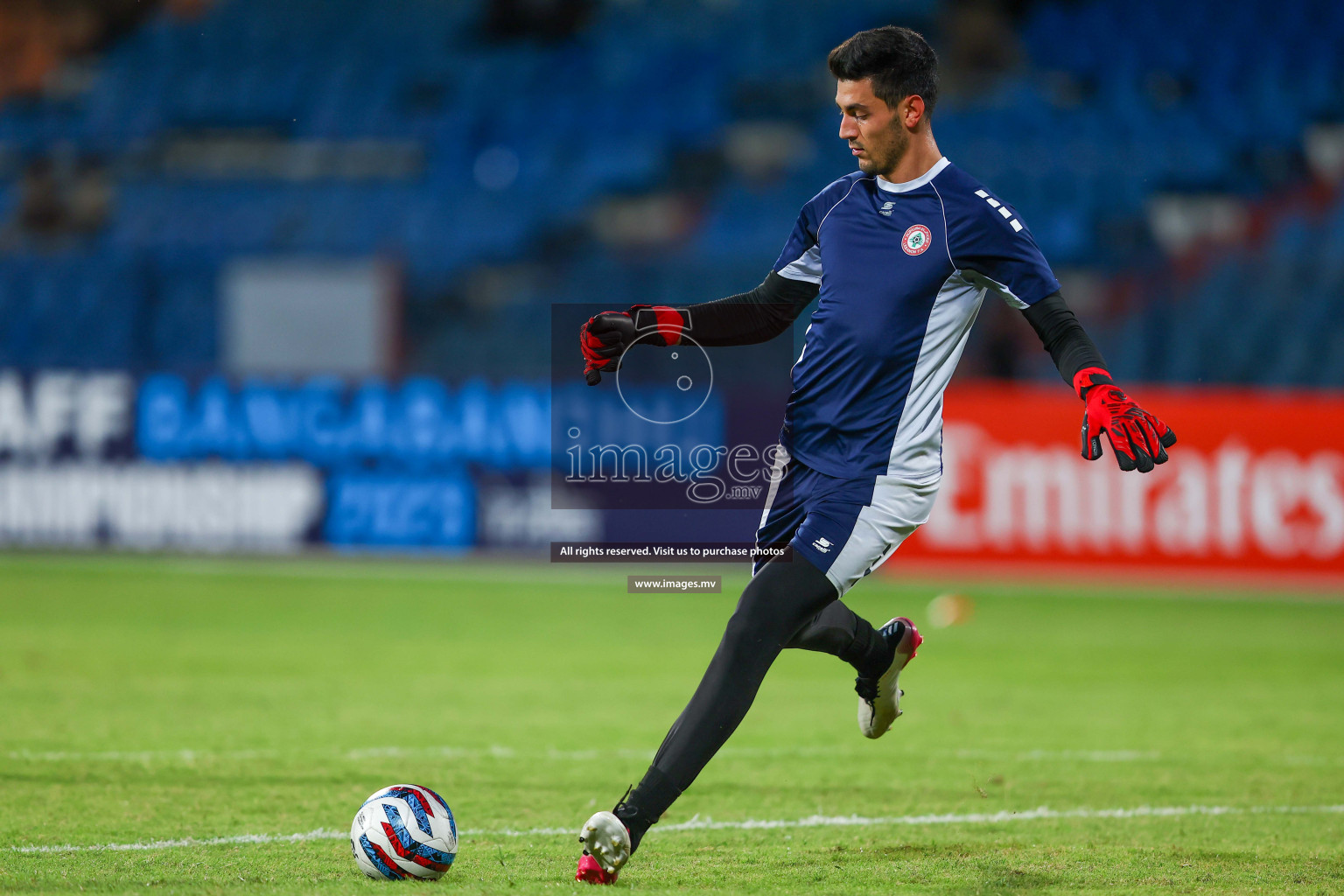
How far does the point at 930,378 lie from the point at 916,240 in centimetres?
42

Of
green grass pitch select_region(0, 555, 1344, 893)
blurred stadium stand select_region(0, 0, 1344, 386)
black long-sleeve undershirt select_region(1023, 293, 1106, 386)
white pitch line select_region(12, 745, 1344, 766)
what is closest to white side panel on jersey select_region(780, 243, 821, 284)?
black long-sleeve undershirt select_region(1023, 293, 1106, 386)

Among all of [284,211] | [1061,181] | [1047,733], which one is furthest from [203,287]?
[1047,733]

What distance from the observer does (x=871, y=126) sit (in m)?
4.71

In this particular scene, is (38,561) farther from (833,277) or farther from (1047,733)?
(833,277)

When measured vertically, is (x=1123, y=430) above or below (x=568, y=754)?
above

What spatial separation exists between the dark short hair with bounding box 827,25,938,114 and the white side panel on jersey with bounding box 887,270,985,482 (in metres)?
0.56

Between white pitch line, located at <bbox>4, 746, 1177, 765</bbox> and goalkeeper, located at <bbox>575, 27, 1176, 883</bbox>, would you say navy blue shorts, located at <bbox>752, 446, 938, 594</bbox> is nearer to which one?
goalkeeper, located at <bbox>575, 27, 1176, 883</bbox>

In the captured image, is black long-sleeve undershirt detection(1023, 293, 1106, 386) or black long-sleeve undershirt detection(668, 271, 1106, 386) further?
black long-sleeve undershirt detection(668, 271, 1106, 386)

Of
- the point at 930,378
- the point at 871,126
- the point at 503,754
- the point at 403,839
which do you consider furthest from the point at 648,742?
the point at 871,126

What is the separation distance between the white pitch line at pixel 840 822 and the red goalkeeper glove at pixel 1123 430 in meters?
1.86

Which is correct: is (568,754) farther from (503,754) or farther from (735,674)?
(735,674)

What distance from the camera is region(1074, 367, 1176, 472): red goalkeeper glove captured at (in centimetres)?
429

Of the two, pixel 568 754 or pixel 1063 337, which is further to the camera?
pixel 568 754

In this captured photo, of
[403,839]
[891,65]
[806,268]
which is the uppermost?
[891,65]
